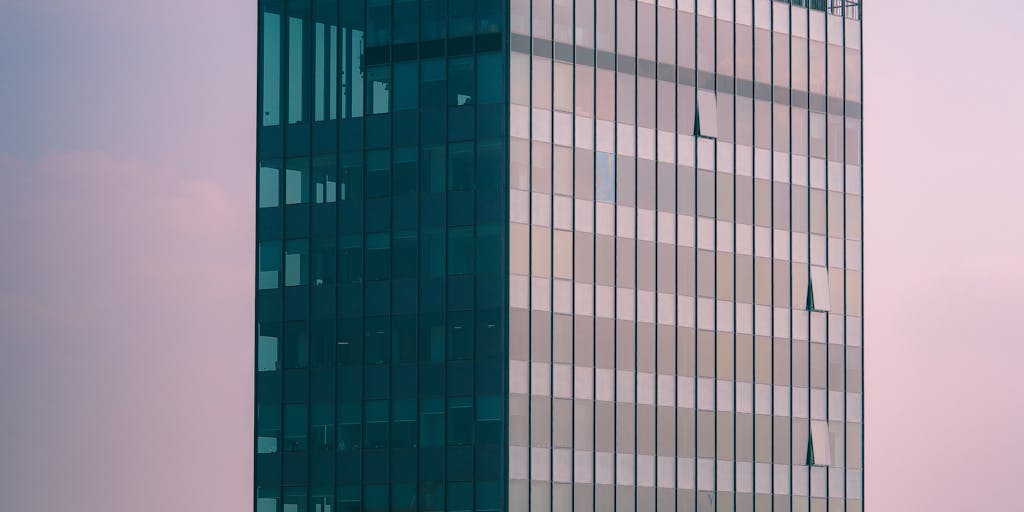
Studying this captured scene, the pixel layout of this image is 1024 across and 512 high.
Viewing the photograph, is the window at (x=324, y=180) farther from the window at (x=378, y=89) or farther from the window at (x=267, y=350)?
the window at (x=267, y=350)

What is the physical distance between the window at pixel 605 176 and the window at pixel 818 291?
14.2 meters

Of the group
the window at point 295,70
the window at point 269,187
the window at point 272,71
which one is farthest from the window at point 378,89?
the window at point 269,187

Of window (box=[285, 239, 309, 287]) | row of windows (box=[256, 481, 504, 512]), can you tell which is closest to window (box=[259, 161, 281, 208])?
window (box=[285, 239, 309, 287])

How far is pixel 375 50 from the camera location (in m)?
107

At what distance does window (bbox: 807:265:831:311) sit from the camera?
116875 mm

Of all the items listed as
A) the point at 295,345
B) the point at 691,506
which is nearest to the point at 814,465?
the point at 691,506

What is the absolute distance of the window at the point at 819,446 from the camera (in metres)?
116

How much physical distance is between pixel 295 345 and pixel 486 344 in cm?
1003

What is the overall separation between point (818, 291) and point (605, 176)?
603 inches

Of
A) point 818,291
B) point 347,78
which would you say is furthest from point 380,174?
point 818,291

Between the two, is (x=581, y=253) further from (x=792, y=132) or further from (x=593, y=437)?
(x=792, y=132)

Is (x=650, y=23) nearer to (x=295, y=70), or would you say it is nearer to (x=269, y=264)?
(x=295, y=70)

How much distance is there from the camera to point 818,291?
385 feet

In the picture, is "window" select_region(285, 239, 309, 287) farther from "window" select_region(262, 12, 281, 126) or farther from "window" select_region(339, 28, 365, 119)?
"window" select_region(339, 28, 365, 119)
